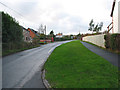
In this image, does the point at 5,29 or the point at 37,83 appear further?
the point at 5,29

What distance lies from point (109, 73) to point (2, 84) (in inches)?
184

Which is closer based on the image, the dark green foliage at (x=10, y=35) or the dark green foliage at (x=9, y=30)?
the dark green foliage at (x=10, y=35)

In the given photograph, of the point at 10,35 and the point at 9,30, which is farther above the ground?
the point at 9,30

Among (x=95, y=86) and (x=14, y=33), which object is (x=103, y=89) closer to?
(x=95, y=86)

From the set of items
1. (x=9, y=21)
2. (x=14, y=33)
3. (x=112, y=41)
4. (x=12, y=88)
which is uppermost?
(x=9, y=21)

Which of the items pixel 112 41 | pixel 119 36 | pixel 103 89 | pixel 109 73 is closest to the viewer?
pixel 103 89

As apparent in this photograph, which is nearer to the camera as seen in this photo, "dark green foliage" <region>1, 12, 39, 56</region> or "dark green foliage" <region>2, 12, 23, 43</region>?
"dark green foliage" <region>1, 12, 39, 56</region>

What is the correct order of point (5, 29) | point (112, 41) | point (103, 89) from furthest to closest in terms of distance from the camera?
1. point (5, 29)
2. point (112, 41)
3. point (103, 89)

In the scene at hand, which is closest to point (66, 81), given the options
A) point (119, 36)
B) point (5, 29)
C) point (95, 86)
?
point (95, 86)

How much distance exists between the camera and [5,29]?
520 inches

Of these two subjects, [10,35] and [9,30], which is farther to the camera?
[10,35]

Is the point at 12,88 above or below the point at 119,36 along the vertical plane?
below

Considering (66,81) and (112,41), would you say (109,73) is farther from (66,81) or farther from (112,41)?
(112,41)

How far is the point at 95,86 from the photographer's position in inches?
138
